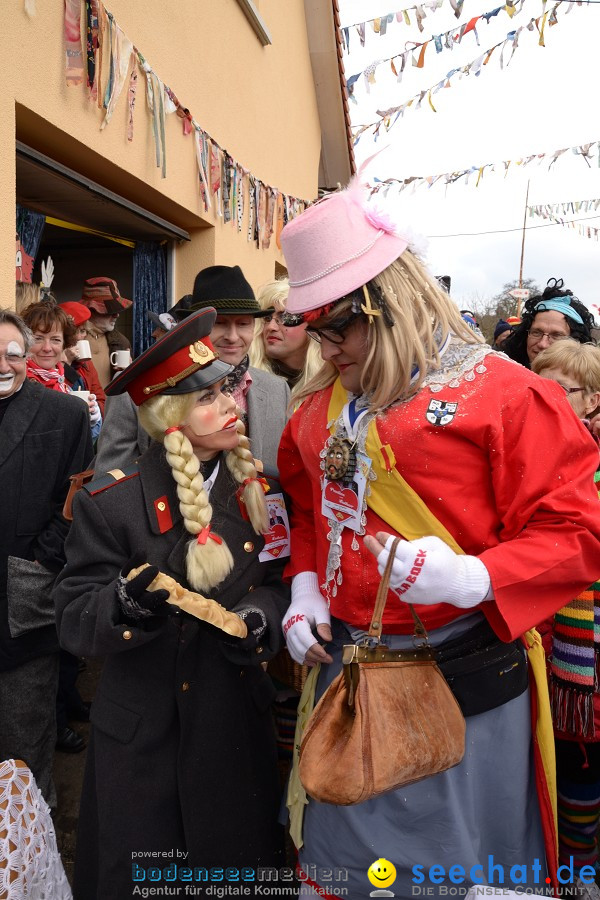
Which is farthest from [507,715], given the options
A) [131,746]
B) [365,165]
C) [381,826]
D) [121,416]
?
[121,416]

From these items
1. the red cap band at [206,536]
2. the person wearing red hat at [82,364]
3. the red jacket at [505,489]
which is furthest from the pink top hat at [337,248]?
the person wearing red hat at [82,364]

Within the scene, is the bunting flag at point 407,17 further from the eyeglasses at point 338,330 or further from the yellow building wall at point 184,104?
the eyeglasses at point 338,330

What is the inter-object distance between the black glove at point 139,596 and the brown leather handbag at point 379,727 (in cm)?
49

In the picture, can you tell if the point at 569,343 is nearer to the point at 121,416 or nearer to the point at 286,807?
the point at 121,416

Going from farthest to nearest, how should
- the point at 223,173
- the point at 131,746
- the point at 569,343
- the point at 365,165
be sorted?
1. the point at 223,173
2. the point at 569,343
3. the point at 131,746
4. the point at 365,165

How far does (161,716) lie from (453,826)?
826mm

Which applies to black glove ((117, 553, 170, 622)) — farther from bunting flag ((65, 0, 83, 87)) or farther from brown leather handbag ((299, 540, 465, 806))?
bunting flag ((65, 0, 83, 87))

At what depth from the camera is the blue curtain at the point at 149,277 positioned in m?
6.29

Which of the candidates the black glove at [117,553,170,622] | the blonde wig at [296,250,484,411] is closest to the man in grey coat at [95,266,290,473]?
the black glove at [117,553,170,622]

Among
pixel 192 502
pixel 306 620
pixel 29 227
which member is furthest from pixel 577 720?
pixel 29 227

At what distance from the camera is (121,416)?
8.54 ft

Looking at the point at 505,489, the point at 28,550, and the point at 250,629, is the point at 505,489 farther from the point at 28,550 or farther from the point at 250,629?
the point at 28,550

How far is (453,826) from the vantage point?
1577mm

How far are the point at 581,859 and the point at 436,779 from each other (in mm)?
1100
